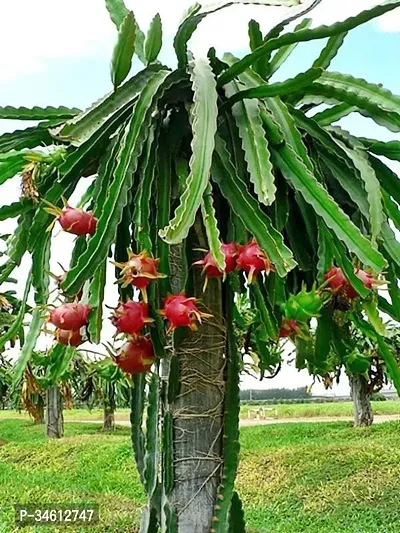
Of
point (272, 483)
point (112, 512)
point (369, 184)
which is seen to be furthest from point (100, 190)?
point (272, 483)

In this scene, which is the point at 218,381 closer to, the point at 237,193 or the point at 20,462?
the point at 237,193

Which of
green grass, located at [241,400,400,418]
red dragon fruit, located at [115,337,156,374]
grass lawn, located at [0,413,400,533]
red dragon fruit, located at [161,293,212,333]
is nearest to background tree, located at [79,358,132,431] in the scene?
red dragon fruit, located at [115,337,156,374]

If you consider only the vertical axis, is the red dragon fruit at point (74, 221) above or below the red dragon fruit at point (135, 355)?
above

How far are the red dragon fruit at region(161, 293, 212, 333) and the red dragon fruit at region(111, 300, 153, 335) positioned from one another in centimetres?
3

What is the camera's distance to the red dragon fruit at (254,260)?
97cm

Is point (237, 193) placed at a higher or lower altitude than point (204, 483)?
higher

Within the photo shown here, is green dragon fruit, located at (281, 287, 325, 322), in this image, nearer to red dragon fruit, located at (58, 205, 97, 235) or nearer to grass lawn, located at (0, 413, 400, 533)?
red dragon fruit, located at (58, 205, 97, 235)

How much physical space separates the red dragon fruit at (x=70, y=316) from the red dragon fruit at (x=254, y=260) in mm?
232

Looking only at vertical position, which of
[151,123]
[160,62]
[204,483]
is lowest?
[204,483]

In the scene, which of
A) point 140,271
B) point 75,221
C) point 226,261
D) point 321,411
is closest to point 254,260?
point 226,261

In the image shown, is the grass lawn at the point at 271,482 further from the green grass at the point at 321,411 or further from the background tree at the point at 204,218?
the green grass at the point at 321,411

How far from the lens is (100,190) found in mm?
1089

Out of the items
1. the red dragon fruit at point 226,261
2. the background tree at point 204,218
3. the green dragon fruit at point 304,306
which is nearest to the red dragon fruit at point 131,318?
the background tree at point 204,218

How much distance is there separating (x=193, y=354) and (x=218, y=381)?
0.22 feet
